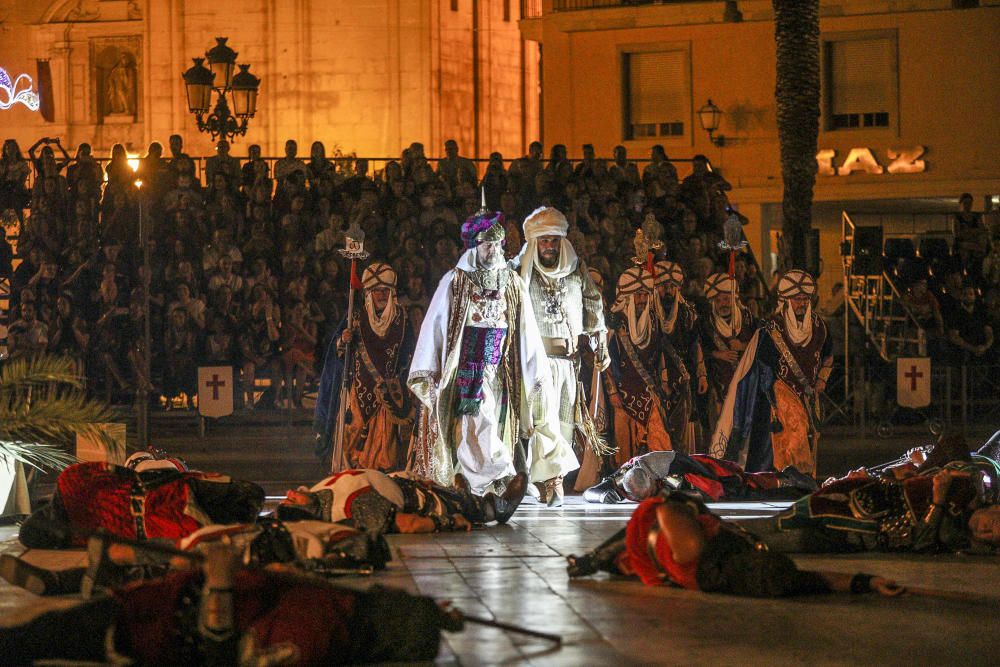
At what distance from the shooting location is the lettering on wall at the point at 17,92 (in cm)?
3531

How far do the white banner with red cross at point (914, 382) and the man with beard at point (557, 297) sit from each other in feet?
22.5

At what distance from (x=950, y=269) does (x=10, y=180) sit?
40.8ft

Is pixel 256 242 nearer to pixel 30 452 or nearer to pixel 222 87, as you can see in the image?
pixel 222 87

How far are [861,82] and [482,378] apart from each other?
65.1 feet

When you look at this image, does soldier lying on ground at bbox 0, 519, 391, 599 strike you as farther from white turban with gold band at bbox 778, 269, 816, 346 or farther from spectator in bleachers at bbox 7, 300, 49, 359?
spectator in bleachers at bbox 7, 300, 49, 359

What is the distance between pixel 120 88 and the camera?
128 ft

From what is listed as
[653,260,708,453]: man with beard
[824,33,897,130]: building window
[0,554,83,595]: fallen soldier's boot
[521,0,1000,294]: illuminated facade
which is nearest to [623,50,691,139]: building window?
[521,0,1000,294]: illuminated facade

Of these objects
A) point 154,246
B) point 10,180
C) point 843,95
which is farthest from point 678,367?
point 843,95

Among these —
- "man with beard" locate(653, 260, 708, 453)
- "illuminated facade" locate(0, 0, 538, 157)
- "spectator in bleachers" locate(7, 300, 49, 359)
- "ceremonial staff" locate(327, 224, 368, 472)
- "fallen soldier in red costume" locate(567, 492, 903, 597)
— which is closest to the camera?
"fallen soldier in red costume" locate(567, 492, 903, 597)

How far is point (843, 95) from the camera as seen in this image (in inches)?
1266

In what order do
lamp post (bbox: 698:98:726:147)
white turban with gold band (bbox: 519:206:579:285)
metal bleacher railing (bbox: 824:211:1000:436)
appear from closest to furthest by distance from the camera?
white turban with gold band (bbox: 519:206:579:285)
metal bleacher railing (bbox: 824:211:1000:436)
lamp post (bbox: 698:98:726:147)

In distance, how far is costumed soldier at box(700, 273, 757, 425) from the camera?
17797 mm

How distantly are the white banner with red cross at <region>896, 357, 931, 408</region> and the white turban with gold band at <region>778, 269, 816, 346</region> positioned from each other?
4891 millimetres

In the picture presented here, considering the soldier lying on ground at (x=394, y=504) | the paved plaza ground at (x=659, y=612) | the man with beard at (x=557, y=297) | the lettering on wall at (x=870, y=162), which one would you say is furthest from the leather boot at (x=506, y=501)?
the lettering on wall at (x=870, y=162)
